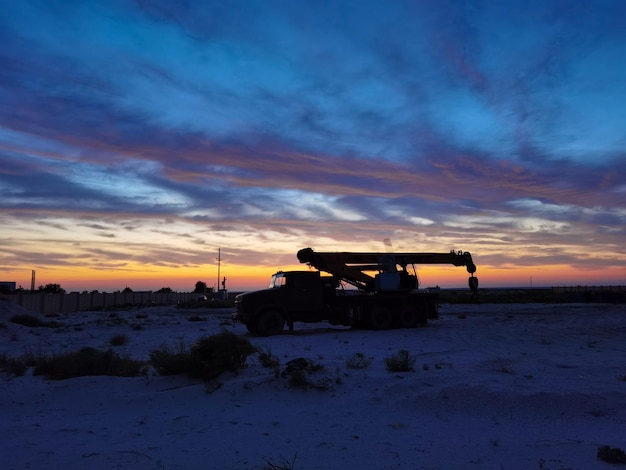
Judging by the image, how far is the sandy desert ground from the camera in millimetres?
5824

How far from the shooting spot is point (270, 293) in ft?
72.7

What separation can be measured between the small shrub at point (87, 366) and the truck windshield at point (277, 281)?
39.0 feet

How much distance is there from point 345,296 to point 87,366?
14628mm

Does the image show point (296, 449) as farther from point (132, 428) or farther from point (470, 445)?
point (132, 428)

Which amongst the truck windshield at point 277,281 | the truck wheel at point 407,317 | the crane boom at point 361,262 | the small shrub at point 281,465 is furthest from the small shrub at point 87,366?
the truck wheel at point 407,317

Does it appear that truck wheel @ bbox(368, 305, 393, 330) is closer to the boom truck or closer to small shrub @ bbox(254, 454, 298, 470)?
the boom truck

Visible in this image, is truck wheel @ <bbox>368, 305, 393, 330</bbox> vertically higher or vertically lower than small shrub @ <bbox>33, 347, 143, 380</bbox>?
higher

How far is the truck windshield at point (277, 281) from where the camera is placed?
2272 centimetres

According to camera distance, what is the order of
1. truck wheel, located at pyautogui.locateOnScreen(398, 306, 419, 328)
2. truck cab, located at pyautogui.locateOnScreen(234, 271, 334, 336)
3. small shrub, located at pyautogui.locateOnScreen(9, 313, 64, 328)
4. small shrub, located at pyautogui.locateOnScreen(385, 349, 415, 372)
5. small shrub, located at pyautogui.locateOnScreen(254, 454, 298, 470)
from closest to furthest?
1. small shrub, located at pyautogui.locateOnScreen(254, 454, 298, 470)
2. small shrub, located at pyautogui.locateOnScreen(385, 349, 415, 372)
3. truck cab, located at pyautogui.locateOnScreen(234, 271, 334, 336)
4. truck wheel, located at pyautogui.locateOnScreen(398, 306, 419, 328)
5. small shrub, located at pyautogui.locateOnScreen(9, 313, 64, 328)

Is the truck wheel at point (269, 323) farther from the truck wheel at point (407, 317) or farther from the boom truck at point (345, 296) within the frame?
the truck wheel at point (407, 317)

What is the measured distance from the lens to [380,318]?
24203 mm

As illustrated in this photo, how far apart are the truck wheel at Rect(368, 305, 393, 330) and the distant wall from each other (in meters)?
32.6

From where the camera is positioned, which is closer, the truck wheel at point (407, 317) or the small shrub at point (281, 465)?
the small shrub at point (281, 465)

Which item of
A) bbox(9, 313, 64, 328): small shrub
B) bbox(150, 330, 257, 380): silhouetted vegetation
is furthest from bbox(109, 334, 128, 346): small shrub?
bbox(9, 313, 64, 328): small shrub
